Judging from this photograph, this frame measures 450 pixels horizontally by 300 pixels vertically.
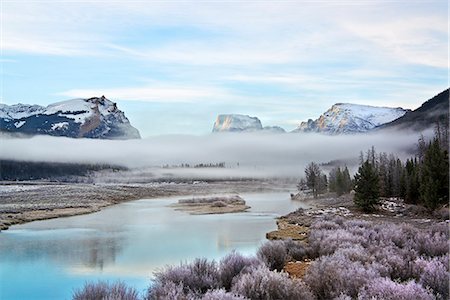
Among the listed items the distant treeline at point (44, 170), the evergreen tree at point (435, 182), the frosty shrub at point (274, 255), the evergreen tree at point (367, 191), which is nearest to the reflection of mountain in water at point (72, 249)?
the frosty shrub at point (274, 255)

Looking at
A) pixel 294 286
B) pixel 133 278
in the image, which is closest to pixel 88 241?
pixel 133 278

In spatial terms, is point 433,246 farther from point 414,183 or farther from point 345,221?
point 414,183

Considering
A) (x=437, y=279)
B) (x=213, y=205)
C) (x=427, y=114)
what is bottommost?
(x=213, y=205)

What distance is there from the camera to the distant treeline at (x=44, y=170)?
15573cm

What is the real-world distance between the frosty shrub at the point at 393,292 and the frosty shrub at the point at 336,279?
52cm

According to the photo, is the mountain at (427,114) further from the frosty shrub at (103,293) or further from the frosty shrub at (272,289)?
the frosty shrub at (103,293)

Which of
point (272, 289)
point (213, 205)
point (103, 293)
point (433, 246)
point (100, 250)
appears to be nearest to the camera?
point (272, 289)

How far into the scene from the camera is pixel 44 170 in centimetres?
17500

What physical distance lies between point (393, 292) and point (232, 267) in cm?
429

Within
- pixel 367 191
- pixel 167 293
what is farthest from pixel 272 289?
pixel 367 191

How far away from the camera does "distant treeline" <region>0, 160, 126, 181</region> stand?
15573 cm

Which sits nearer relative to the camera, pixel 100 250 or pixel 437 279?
pixel 437 279

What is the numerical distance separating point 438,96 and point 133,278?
6996 inches

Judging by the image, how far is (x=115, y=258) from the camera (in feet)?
67.8
